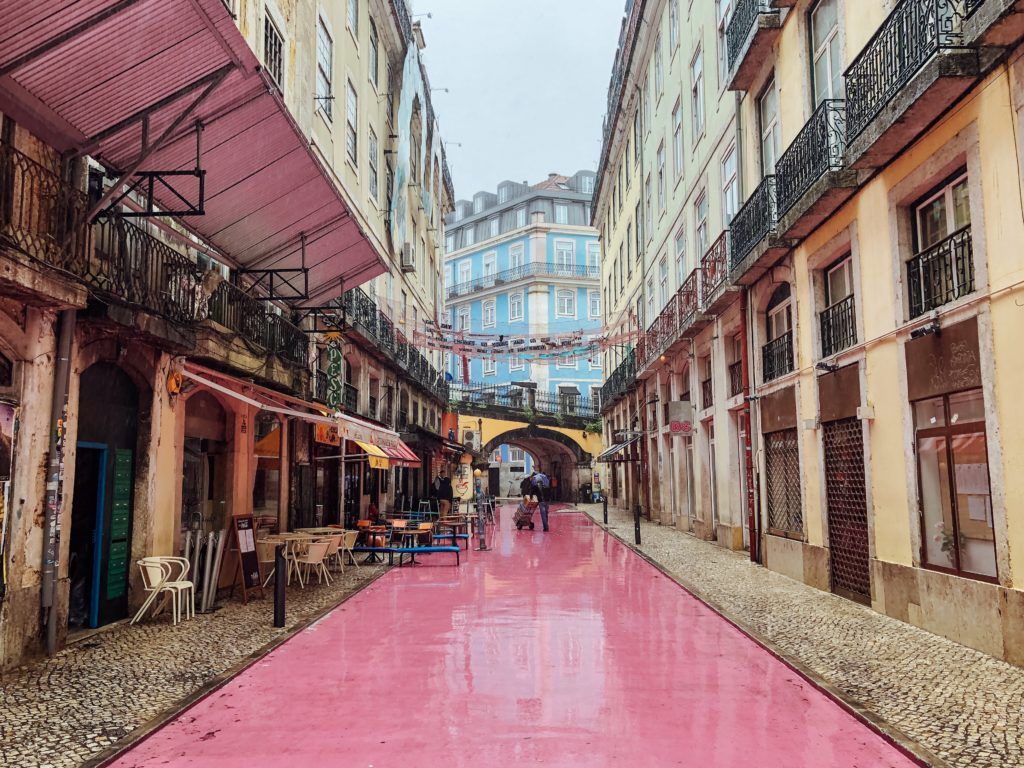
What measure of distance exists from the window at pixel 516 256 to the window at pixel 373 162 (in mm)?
32367

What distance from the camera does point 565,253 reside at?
180ft

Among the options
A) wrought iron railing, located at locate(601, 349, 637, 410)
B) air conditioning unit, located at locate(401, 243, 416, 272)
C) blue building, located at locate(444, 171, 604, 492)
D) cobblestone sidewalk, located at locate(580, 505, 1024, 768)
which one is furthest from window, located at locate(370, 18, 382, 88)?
blue building, located at locate(444, 171, 604, 492)

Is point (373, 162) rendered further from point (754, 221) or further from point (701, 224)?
point (754, 221)

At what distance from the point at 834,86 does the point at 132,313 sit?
973 cm

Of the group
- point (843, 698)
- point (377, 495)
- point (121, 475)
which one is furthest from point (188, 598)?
point (377, 495)

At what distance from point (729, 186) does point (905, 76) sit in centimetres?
868

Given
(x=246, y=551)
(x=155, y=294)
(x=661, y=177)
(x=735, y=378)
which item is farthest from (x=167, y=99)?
(x=661, y=177)

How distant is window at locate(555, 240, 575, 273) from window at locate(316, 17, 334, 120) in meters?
36.8

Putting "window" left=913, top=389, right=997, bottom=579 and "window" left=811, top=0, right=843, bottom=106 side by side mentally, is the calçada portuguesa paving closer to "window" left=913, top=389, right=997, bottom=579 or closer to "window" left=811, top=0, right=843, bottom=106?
"window" left=913, top=389, right=997, bottom=579

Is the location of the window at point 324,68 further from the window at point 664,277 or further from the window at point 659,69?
the window at point 664,277

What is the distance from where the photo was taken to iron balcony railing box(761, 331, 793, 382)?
43.1 feet

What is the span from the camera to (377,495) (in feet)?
74.6

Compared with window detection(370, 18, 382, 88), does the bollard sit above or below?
below

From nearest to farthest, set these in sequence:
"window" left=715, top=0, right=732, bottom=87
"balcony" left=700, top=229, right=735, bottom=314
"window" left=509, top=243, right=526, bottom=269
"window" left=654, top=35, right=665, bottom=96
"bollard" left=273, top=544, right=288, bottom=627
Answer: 1. "bollard" left=273, top=544, right=288, bottom=627
2. "balcony" left=700, top=229, right=735, bottom=314
3. "window" left=715, top=0, right=732, bottom=87
4. "window" left=654, top=35, right=665, bottom=96
5. "window" left=509, top=243, right=526, bottom=269
